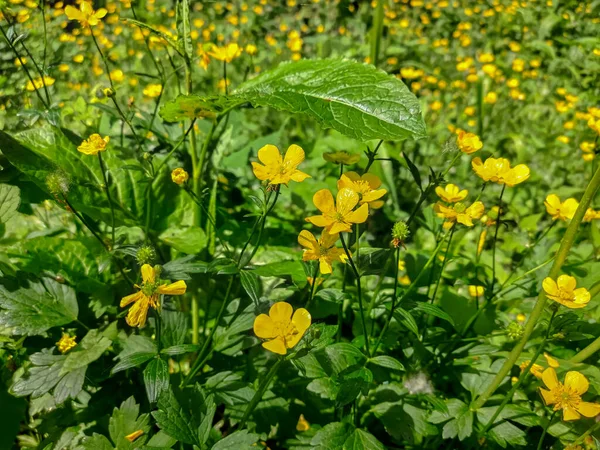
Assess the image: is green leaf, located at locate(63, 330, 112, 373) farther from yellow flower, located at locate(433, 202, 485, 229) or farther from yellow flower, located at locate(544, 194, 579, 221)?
yellow flower, located at locate(544, 194, 579, 221)

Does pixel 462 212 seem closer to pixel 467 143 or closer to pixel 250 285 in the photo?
pixel 467 143

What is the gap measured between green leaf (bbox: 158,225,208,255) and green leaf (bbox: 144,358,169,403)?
456 millimetres

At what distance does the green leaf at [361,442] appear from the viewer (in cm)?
110

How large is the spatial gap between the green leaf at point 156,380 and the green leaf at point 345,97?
0.69 meters

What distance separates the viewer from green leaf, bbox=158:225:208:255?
4.78 feet

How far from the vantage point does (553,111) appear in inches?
139

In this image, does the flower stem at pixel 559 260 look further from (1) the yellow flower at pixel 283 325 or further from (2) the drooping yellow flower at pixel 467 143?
(1) the yellow flower at pixel 283 325

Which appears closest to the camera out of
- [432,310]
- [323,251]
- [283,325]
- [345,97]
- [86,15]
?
[283,325]

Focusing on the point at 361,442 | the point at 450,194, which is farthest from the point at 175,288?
the point at 450,194

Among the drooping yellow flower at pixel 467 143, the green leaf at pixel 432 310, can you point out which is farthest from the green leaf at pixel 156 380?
the drooping yellow flower at pixel 467 143

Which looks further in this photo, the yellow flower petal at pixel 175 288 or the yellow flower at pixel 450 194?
the yellow flower at pixel 450 194

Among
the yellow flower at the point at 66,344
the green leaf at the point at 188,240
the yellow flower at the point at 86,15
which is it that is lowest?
the yellow flower at the point at 66,344

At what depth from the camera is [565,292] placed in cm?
104

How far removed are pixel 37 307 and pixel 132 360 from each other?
0.38m
